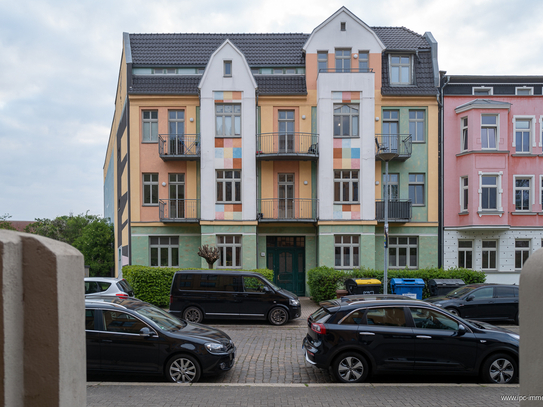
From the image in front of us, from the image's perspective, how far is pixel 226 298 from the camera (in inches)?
580

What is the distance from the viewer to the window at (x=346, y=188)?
73.7ft

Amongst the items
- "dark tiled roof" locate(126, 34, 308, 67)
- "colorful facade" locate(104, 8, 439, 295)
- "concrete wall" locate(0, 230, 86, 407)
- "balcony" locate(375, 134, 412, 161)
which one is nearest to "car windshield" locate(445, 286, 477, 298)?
"colorful facade" locate(104, 8, 439, 295)

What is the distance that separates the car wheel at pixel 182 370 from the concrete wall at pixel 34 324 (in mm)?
5772

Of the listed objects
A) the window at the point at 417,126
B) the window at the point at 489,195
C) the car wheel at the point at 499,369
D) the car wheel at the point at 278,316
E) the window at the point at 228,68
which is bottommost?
the car wheel at the point at 278,316

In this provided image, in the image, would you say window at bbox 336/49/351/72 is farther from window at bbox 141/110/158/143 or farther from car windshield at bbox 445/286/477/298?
car windshield at bbox 445/286/477/298

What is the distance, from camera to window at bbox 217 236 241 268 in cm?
2223

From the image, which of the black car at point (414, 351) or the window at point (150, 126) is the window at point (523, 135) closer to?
the black car at point (414, 351)

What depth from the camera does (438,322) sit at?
8172 millimetres

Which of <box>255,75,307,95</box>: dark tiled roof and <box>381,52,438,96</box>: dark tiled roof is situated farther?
<box>381,52,438,96</box>: dark tiled roof

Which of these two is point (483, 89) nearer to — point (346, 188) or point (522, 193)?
point (522, 193)

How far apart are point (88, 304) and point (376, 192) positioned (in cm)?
1738

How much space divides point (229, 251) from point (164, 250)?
3.51 meters

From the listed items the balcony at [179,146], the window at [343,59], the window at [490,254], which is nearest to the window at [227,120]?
the balcony at [179,146]

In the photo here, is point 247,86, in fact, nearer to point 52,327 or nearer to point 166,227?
point 166,227
